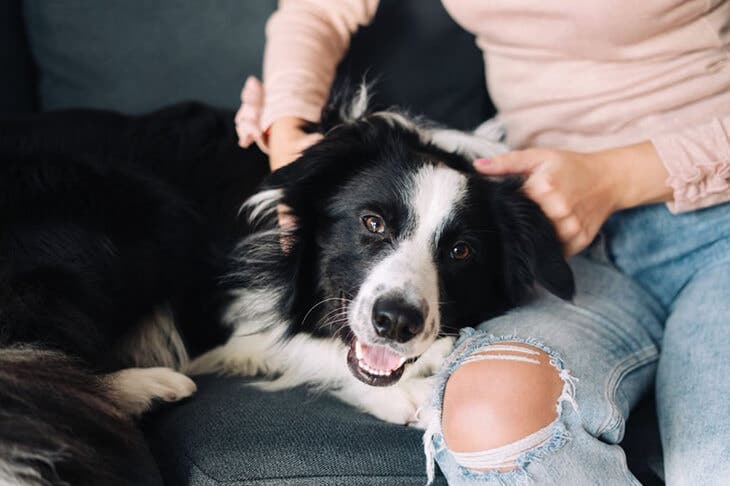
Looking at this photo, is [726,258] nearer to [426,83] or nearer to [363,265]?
[363,265]

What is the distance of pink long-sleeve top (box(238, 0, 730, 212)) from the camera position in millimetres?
1492

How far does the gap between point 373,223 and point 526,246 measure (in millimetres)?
348

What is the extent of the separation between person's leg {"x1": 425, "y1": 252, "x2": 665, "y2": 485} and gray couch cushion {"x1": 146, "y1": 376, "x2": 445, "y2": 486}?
105 millimetres

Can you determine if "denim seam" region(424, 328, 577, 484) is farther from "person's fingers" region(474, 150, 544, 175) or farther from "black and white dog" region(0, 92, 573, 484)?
"person's fingers" region(474, 150, 544, 175)

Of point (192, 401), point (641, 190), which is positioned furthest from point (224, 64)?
point (641, 190)

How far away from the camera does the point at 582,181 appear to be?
1479 mm

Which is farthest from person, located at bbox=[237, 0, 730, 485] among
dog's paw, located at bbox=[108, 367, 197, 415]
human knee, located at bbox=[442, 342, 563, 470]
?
dog's paw, located at bbox=[108, 367, 197, 415]

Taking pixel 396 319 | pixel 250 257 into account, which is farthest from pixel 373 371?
pixel 250 257

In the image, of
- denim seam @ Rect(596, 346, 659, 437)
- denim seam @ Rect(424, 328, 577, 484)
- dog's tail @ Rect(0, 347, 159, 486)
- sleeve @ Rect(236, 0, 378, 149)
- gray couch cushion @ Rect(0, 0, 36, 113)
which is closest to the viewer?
dog's tail @ Rect(0, 347, 159, 486)

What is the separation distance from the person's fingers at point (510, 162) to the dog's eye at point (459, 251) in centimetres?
18

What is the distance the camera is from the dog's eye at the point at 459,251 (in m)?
1.46

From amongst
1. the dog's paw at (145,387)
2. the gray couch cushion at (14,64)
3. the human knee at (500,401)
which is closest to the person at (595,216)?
the human knee at (500,401)

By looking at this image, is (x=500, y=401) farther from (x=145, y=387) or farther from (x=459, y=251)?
(x=145, y=387)

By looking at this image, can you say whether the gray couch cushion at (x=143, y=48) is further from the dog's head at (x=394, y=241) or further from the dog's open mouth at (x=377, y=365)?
the dog's open mouth at (x=377, y=365)
